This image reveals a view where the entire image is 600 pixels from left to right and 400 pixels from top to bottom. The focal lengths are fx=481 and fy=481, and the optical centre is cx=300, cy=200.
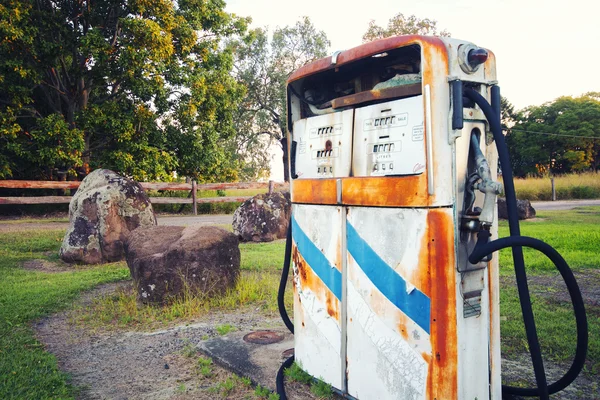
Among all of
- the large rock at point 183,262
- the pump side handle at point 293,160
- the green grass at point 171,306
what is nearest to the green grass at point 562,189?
the green grass at point 171,306

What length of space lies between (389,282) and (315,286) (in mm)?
682

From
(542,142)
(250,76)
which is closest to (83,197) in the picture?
(250,76)

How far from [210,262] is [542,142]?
4610cm

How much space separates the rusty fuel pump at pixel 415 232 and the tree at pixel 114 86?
1377cm

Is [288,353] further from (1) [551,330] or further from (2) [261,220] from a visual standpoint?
(2) [261,220]

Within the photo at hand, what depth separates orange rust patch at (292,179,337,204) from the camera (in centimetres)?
293

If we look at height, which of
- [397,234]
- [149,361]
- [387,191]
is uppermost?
[387,191]

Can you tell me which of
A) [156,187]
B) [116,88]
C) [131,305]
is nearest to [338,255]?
[131,305]

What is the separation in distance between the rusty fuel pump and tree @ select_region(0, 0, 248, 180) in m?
13.8

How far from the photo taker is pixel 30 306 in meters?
5.50

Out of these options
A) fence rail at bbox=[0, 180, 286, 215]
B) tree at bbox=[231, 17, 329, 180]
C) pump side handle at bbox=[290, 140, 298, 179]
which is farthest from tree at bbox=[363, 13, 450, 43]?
pump side handle at bbox=[290, 140, 298, 179]

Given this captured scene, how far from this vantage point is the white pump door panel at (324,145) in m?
2.92

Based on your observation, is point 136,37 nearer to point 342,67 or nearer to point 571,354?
point 342,67

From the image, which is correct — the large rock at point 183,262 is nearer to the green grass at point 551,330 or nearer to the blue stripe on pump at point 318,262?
the blue stripe on pump at point 318,262
